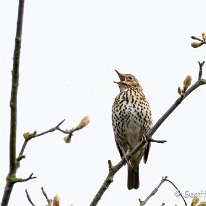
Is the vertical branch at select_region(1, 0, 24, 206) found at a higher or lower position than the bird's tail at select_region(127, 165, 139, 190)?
higher

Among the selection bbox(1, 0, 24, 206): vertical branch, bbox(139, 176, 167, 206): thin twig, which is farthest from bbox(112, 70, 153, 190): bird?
bbox(1, 0, 24, 206): vertical branch

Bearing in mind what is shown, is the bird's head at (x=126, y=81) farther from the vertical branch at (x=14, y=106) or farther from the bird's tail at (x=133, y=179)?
the vertical branch at (x=14, y=106)

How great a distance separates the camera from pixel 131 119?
26.5 feet

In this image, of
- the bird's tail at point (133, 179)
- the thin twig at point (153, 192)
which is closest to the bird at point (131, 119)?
the bird's tail at point (133, 179)

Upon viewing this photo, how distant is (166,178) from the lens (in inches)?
193

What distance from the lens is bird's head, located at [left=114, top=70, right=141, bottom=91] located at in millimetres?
8805

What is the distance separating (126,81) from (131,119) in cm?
106

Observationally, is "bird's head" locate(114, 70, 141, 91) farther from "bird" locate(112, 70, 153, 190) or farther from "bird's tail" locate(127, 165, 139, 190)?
"bird's tail" locate(127, 165, 139, 190)

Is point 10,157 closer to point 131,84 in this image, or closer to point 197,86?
point 197,86

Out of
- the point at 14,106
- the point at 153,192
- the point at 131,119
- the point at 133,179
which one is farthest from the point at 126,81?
the point at 14,106

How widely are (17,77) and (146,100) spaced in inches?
214

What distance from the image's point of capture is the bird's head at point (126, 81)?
8805 mm

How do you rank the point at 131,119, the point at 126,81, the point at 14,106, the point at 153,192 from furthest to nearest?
1. the point at 126,81
2. the point at 131,119
3. the point at 153,192
4. the point at 14,106

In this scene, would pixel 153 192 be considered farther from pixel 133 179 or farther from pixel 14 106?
pixel 133 179
